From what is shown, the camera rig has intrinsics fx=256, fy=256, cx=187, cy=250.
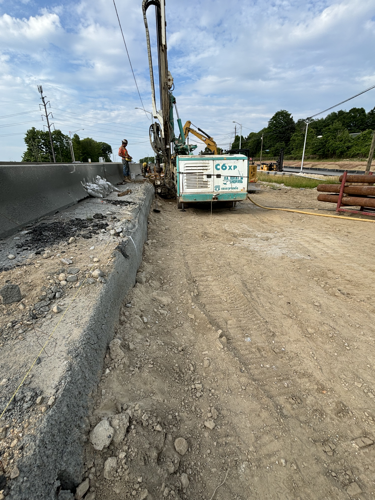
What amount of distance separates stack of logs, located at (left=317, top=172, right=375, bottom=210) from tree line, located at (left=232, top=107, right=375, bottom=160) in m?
26.3

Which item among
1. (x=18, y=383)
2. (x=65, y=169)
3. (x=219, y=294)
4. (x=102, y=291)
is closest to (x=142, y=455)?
(x=18, y=383)

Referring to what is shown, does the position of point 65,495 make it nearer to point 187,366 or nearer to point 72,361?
point 72,361

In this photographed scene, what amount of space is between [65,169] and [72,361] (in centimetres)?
512

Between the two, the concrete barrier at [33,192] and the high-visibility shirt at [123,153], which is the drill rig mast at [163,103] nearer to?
the high-visibility shirt at [123,153]

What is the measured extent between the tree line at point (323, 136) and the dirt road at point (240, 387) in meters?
32.8

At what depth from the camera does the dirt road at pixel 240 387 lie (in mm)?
1705

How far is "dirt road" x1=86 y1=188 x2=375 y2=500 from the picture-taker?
1705 mm

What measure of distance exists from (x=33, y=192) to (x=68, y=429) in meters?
4.17

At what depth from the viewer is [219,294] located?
3.88 meters

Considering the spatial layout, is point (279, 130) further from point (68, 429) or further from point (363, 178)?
point (68, 429)

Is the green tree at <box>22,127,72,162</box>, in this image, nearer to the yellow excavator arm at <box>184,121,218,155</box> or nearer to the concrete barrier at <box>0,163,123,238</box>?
the yellow excavator arm at <box>184,121,218,155</box>

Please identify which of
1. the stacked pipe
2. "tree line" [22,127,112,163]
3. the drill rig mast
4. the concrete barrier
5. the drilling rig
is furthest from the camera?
"tree line" [22,127,112,163]

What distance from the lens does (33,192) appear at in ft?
14.8

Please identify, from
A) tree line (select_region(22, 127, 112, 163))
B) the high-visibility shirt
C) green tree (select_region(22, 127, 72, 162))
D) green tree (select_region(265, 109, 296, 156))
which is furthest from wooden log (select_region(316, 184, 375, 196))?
green tree (select_region(265, 109, 296, 156))
